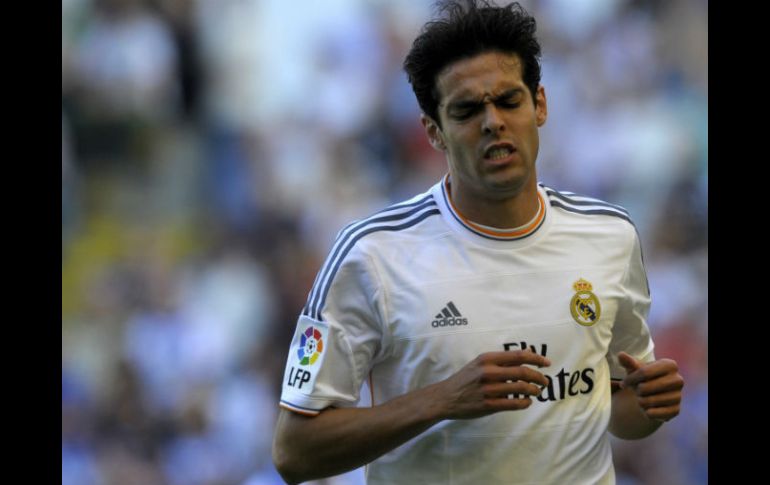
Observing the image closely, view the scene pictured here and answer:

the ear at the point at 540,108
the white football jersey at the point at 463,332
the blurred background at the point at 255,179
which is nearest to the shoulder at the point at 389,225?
the white football jersey at the point at 463,332

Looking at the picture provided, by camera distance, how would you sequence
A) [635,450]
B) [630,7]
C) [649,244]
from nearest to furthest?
[635,450] < [649,244] < [630,7]

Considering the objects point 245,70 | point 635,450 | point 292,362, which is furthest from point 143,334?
point 292,362

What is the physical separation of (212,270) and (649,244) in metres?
2.41

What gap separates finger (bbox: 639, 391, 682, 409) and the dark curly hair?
2.79 ft

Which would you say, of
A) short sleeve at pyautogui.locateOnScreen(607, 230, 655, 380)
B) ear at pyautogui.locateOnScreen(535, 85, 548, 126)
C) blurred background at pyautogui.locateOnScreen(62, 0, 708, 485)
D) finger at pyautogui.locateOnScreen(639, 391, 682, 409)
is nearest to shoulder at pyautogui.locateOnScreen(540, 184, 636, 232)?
short sleeve at pyautogui.locateOnScreen(607, 230, 655, 380)

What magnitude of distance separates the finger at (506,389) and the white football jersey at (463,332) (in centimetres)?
25

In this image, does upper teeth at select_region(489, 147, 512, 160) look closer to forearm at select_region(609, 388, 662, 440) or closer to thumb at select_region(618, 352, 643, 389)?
thumb at select_region(618, 352, 643, 389)

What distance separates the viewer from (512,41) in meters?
2.62

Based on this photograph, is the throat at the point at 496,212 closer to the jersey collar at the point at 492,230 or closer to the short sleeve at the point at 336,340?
the jersey collar at the point at 492,230

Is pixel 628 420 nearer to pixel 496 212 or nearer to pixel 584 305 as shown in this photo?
pixel 584 305

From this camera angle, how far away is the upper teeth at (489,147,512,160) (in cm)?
246

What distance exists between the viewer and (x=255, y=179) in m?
5.72
